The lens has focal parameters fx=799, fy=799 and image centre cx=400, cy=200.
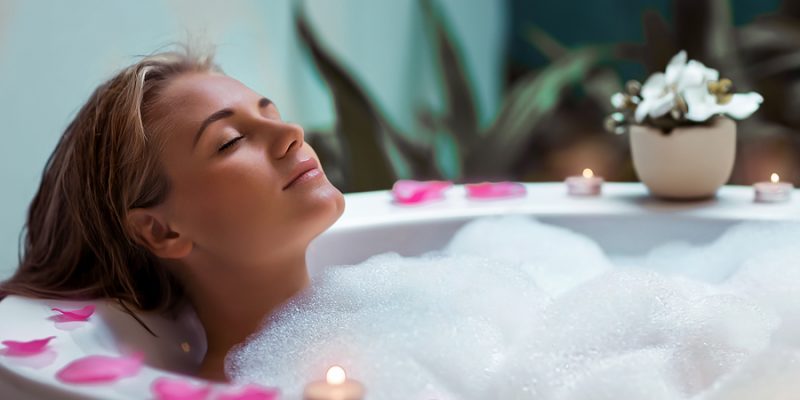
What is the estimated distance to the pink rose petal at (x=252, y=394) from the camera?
2.23 ft

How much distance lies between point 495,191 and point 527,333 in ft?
1.96

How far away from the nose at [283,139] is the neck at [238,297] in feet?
0.48

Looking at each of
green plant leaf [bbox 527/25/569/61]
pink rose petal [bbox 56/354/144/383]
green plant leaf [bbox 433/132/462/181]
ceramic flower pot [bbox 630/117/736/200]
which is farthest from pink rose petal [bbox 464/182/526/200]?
green plant leaf [bbox 527/25/569/61]

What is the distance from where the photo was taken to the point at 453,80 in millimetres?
2816

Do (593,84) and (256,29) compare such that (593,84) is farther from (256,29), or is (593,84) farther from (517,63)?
(256,29)

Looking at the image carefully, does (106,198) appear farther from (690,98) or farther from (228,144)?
(690,98)

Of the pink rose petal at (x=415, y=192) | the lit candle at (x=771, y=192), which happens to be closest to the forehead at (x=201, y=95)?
the pink rose petal at (x=415, y=192)

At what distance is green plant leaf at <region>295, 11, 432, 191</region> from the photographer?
2289mm

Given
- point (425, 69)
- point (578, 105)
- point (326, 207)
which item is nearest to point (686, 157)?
point (326, 207)

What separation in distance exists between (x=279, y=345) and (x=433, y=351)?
0.20 metres

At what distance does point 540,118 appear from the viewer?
2.83 m

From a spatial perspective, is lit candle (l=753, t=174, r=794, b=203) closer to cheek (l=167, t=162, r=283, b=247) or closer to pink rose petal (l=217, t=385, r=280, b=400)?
cheek (l=167, t=162, r=283, b=247)

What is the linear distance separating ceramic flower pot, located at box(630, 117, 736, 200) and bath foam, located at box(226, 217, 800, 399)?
210 millimetres

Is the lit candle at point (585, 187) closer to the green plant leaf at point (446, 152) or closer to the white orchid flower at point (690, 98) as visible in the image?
the white orchid flower at point (690, 98)
